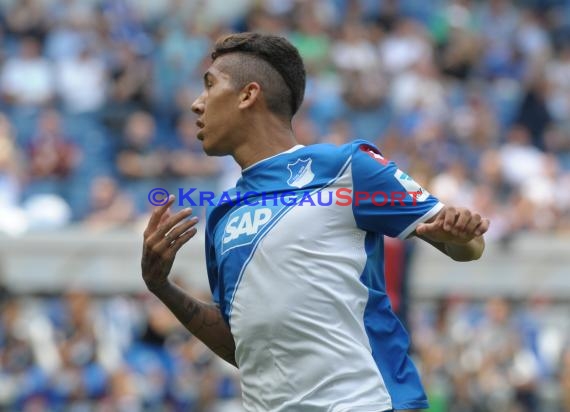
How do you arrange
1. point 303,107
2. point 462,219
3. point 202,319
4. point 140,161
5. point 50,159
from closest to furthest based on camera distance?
point 462,219
point 202,319
point 50,159
point 140,161
point 303,107

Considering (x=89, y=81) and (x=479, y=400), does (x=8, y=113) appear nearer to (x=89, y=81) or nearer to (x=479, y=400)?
(x=89, y=81)

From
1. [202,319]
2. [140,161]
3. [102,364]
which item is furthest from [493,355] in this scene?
[202,319]

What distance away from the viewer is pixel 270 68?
4.91m

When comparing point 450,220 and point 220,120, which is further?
point 220,120

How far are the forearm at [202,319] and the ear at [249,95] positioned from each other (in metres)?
0.74

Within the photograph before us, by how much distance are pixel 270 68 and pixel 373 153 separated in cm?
55

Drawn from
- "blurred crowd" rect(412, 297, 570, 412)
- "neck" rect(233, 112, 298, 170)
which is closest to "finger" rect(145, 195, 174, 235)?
"neck" rect(233, 112, 298, 170)

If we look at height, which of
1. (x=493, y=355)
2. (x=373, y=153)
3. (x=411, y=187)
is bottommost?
(x=493, y=355)

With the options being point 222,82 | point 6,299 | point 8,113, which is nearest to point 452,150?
point 8,113

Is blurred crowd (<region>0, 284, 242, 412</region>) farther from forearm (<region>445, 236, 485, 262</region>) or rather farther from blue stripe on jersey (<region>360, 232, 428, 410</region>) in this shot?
forearm (<region>445, 236, 485, 262</region>)

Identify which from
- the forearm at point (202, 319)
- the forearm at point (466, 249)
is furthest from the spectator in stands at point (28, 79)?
the forearm at point (466, 249)

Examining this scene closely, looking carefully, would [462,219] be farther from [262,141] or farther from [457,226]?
[262,141]

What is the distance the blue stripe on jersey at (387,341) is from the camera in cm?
458

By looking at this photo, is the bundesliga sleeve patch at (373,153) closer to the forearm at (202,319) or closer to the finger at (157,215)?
the finger at (157,215)
